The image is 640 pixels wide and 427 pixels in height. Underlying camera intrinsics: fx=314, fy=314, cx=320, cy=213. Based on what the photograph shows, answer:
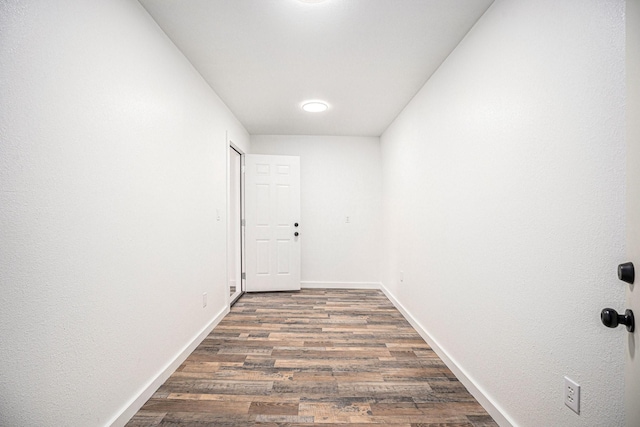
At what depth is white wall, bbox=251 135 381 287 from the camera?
4984mm

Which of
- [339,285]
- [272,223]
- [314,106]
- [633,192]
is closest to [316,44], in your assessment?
[314,106]

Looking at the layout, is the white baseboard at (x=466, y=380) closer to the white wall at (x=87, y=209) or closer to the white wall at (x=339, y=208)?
the white wall at (x=339, y=208)

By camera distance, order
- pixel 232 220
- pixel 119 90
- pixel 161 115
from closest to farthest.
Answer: pixel 119 90, pixel 161 115, pixel 232 220

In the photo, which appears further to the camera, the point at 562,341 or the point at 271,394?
the point at 271,394

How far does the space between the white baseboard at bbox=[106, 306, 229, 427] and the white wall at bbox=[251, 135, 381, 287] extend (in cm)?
227

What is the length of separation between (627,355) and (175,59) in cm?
290

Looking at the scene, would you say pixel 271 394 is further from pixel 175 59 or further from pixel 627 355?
pixel 175 59

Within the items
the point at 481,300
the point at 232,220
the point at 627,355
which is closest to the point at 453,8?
the point at 481,300

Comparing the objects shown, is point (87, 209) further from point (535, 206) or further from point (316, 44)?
point (535, 206)

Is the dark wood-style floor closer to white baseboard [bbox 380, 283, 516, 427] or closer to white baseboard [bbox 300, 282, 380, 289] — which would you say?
white baseboard [bbox 380, 283, 516, 427]

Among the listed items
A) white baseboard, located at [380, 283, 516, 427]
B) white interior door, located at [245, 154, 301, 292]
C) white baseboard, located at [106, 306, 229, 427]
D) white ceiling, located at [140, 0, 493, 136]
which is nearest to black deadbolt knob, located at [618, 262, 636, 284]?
white baseboard, located at [380, 283, 516, 427]

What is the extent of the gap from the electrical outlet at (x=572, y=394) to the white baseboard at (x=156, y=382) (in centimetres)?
209

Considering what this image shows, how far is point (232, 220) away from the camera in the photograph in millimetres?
5027

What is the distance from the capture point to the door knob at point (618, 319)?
95 cm
